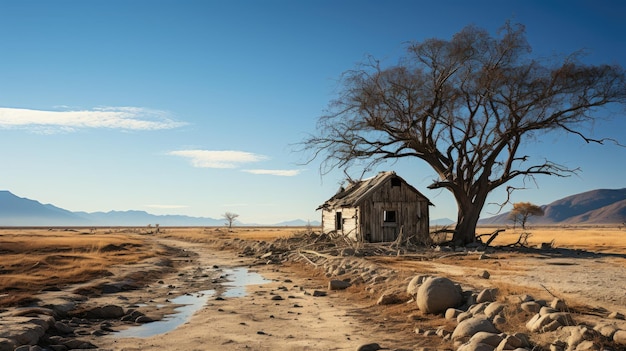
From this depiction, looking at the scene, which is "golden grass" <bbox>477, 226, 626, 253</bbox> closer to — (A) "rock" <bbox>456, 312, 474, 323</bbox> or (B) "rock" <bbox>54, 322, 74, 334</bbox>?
(A) "rock" <bbox>456, 312, 474, 323</bbox>

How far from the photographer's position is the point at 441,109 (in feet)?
98.1

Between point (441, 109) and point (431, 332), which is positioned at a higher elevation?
point (441, 109)

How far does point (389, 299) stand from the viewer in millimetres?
13414

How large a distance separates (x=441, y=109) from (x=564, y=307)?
21.5 m

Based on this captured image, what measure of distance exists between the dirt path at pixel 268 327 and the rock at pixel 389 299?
0.76 m

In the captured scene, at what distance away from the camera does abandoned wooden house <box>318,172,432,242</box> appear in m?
30.8

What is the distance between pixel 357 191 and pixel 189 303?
69.0 ft

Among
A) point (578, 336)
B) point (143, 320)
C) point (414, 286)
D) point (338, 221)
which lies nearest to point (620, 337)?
point (578, 336)

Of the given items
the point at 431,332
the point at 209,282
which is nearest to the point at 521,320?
the point at 431,332

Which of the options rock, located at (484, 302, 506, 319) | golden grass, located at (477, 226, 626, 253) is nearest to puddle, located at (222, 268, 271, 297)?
rock, located at (484, 302, 506, 319)

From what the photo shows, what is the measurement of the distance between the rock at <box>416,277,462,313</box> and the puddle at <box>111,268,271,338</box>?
5.51 m

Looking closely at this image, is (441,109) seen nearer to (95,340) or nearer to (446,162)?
(446,162)

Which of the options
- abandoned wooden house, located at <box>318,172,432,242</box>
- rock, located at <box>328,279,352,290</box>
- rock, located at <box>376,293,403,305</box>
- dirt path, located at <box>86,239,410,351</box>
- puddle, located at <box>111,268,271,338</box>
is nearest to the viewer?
dirt path, located at <box>86,239,410,351</box>

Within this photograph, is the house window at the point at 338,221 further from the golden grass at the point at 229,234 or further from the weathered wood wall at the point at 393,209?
the golden grass at the point at 229,234
